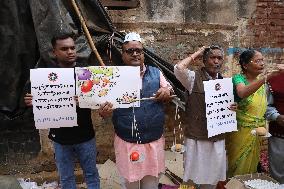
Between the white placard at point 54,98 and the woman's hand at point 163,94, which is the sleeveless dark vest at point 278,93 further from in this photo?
the white placard at point 54,98

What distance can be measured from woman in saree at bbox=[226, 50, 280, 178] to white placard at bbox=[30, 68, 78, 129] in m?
1.57

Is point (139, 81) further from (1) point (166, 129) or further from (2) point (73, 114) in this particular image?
(1) point (166, 129)

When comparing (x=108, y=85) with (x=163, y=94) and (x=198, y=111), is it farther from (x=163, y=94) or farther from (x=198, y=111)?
(x=198, y=111)

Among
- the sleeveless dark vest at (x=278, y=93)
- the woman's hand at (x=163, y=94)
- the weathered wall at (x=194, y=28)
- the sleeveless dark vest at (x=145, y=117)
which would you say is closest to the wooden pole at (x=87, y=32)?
the sleeveless dark vest at (x=145, y=117)

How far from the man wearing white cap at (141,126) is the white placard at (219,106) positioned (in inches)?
16.5

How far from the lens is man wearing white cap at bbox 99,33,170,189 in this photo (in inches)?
131

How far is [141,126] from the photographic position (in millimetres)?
3326

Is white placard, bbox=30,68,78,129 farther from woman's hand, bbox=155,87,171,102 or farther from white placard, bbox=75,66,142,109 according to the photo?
woman's hand, bbox=155,87,171,102

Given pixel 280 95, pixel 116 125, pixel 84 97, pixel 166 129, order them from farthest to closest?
pixel 166 129 → pixel 280 95 → pixel 116 125 → pixel 84 97

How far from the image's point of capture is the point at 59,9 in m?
3.75

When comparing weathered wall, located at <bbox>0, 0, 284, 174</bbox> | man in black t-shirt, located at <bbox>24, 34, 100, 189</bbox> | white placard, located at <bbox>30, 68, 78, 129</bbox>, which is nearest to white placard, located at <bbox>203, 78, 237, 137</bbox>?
man in black t-shirt, located at <bbox>24, 34, 100, 189</bbox>

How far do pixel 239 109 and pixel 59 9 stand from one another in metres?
2.07

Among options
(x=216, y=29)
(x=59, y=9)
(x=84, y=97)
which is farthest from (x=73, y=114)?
(x=216, y=29)

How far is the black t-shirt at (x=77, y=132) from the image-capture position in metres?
3.33
